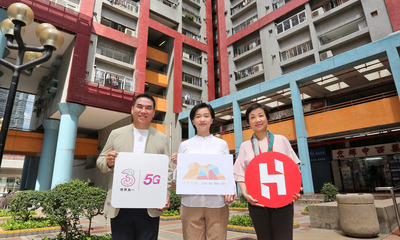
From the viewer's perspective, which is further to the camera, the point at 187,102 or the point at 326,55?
the point at 187,102

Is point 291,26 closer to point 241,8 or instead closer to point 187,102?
point 241,8

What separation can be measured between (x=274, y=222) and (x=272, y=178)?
0.43m

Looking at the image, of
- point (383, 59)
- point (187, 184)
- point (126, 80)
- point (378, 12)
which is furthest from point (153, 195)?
point (378, 12)

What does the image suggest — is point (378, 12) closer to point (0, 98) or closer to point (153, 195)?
point (153, 195)

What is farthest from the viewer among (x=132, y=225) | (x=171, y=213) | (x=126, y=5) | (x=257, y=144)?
(x=126, y=5)

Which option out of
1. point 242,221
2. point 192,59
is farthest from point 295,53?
point 242,221

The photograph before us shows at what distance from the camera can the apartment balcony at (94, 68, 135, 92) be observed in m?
18.3

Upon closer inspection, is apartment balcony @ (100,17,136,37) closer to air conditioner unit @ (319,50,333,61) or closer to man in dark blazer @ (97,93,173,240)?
air conditioner unit @ (319,50,333,61)

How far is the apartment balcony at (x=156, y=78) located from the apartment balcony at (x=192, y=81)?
7.55 feet

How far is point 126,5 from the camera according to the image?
71.7 feet

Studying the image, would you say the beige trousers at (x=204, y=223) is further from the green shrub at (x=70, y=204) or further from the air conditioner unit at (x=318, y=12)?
the air conditioner unit at (x=318, y=12)

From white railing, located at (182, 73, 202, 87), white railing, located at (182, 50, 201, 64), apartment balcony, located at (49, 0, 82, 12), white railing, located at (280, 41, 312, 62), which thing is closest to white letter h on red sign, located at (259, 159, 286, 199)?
apartment balcony, located at (49, 0, 82, 12)

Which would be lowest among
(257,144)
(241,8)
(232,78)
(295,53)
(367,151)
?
(257,144)

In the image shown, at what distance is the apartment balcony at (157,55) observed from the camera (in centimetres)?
2402
